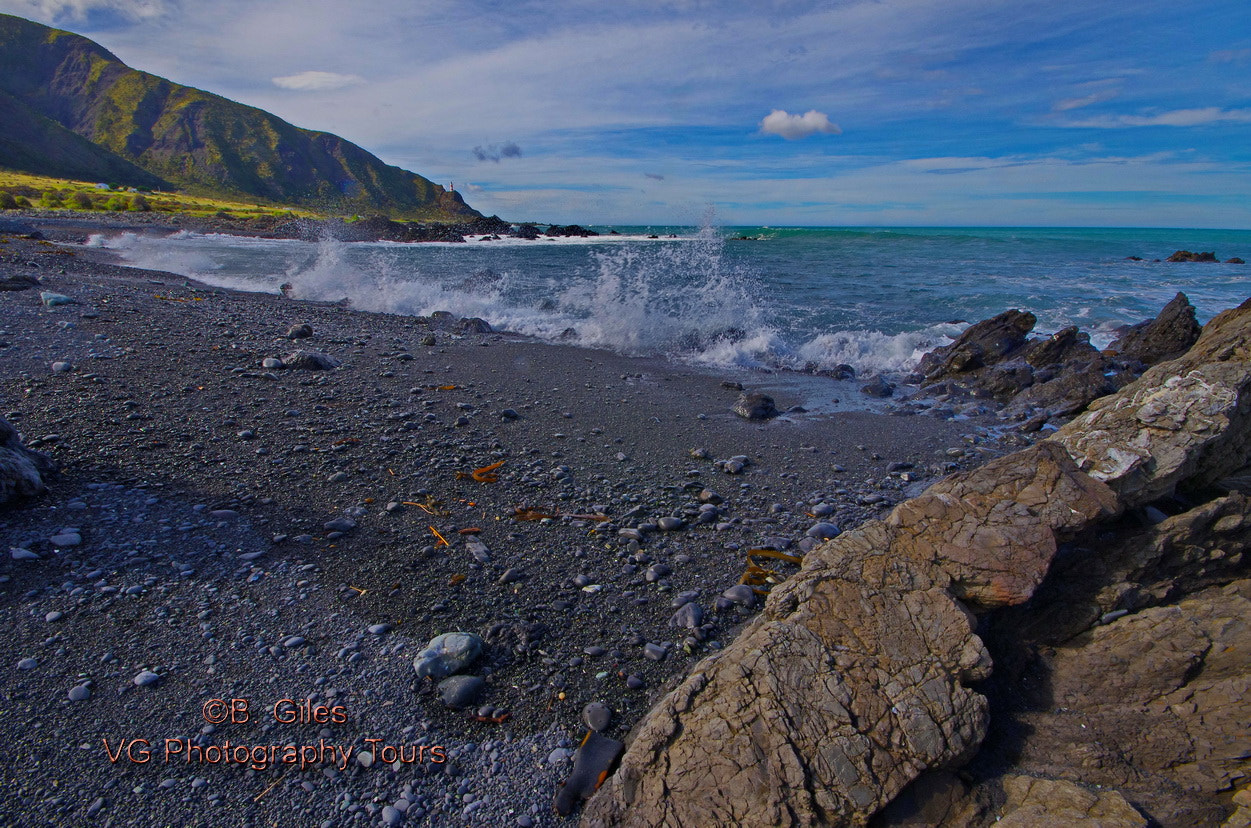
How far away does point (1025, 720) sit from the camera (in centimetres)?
250

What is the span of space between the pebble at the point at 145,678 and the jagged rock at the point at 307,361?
559 cm

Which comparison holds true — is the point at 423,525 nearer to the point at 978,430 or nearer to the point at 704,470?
the point at 704,470

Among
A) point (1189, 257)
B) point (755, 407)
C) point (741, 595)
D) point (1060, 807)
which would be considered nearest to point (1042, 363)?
point (755, 407)

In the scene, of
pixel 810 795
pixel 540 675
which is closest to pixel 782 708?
pixel 810 795

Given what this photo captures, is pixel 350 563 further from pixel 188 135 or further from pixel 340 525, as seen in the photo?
pixel 188 135

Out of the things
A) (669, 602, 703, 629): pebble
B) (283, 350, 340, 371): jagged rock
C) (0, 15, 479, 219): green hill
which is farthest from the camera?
(0, 15, 479, 219): green hill

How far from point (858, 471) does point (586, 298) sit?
1086 centimetres

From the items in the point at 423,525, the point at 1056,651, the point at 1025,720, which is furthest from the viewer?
the point at 423,525

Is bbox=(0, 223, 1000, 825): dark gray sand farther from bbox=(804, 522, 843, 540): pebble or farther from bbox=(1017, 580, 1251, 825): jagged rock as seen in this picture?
bbox=(1017, 580, 1251, 825): jagged rock

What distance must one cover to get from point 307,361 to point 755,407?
593 cm

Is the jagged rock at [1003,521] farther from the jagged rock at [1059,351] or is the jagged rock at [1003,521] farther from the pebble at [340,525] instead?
the jagged rock at [1059,351]

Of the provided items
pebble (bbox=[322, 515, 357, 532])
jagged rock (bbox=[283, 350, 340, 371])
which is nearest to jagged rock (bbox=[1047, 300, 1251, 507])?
pebble (bbox=[322, 515, 357, 532])

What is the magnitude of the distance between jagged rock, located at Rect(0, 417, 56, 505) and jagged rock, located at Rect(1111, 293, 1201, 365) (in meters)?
15.2

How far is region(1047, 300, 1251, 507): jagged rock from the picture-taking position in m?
3.10
